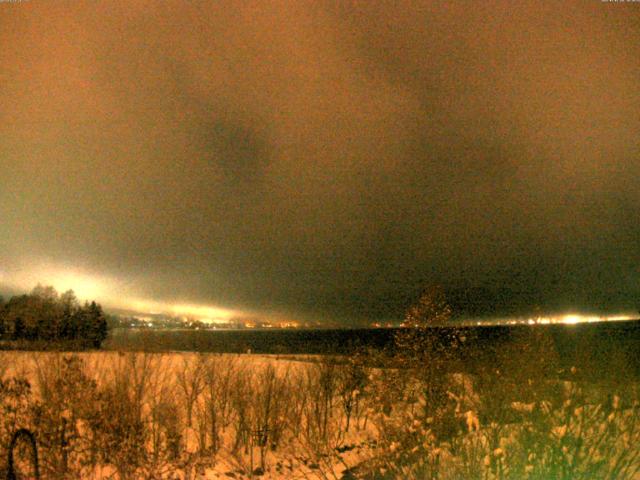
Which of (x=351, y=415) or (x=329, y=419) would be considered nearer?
(x=329, y=419)

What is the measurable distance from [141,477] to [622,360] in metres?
8.22

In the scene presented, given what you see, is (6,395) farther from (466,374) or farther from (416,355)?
(416,355)

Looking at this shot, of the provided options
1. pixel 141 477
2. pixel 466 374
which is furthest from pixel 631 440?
pixel 141 477

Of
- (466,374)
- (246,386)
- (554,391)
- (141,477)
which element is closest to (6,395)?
(141,477)

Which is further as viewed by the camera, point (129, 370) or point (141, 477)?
point (129, 370)

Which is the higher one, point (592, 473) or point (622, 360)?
point (622, 360)

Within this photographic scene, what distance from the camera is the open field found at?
6094mm

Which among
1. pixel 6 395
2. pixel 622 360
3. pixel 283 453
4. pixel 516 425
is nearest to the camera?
pixel 516 425

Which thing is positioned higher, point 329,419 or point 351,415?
point 329,419

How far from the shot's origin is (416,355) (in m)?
14.8

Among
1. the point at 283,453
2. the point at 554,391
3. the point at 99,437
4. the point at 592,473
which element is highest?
the point at 554,391

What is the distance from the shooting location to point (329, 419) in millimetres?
16391

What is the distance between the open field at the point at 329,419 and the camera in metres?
6.09

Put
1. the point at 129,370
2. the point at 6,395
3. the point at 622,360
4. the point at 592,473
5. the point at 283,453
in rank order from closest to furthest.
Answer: the point at 592,473 < the point at 622,360 < the point at 6,395 < the point at 129,370 < the point at 283,453
